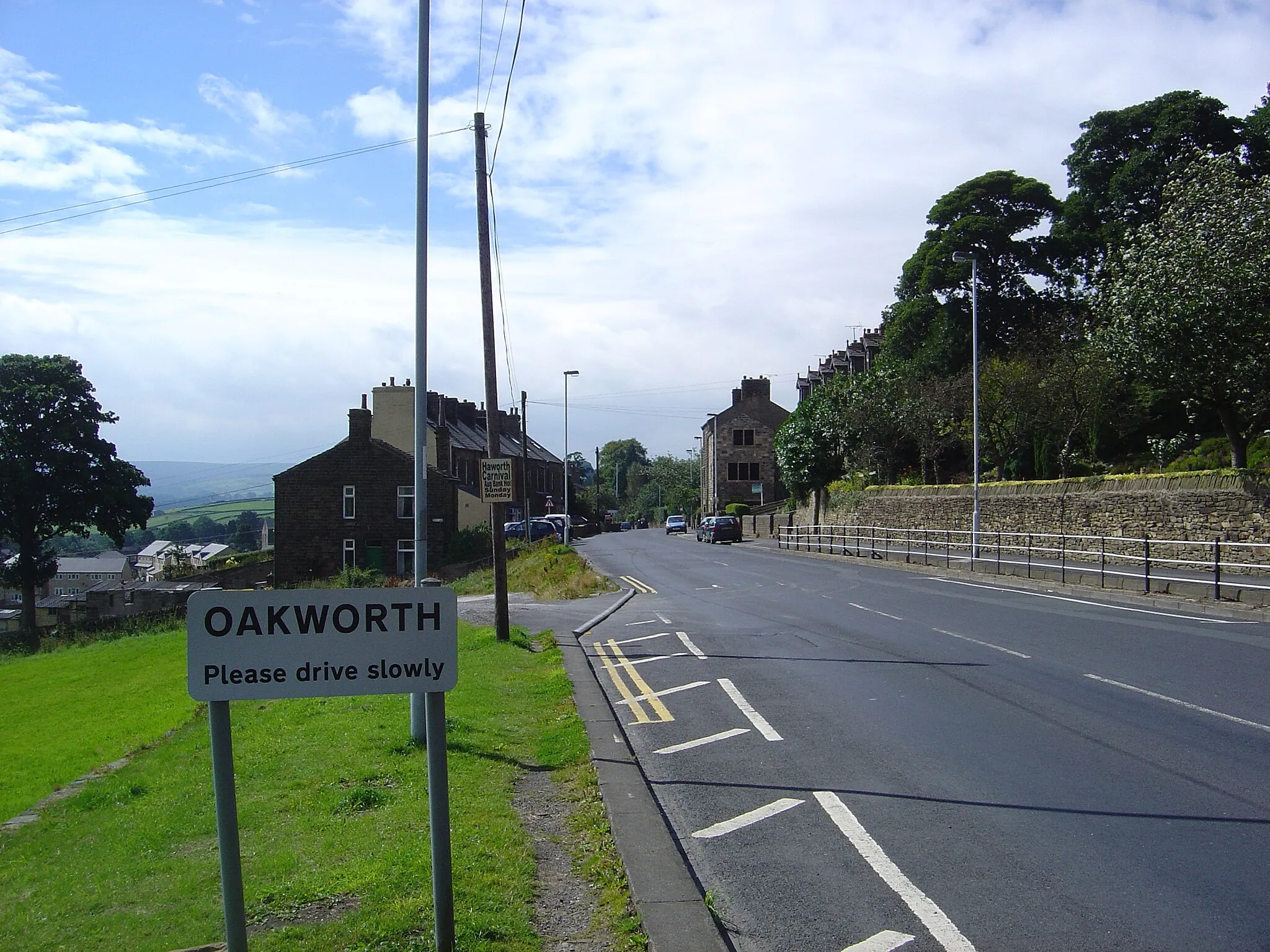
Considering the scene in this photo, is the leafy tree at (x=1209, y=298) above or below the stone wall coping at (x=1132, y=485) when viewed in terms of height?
above

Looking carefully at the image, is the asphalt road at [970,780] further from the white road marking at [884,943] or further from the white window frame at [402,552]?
the white window frame at [402,552]

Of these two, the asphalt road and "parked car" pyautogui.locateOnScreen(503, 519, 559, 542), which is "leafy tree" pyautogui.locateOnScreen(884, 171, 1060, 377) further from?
the asphalt road

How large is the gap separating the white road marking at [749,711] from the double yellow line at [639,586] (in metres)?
15.3

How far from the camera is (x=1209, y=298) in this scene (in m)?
24.5

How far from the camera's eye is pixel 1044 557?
103 ft

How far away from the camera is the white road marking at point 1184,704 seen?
8852 millimetres

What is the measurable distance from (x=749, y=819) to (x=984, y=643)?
905 cm

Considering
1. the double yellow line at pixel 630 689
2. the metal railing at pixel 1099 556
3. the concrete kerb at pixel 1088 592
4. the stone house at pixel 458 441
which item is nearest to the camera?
the double yellow line at pixel 630 689

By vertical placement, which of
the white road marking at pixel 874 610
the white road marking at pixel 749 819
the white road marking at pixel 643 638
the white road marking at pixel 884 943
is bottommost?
the white road marking at pixel 643 638

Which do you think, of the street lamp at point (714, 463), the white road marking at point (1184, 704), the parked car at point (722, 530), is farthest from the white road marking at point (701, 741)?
the street lamp at point (714, 463)

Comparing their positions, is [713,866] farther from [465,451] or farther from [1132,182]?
[465,451]

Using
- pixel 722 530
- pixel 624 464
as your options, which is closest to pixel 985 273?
pixel 722 530

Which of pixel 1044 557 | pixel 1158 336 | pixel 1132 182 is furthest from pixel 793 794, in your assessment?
pixel 1132 182

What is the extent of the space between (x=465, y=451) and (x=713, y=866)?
2630 inches
